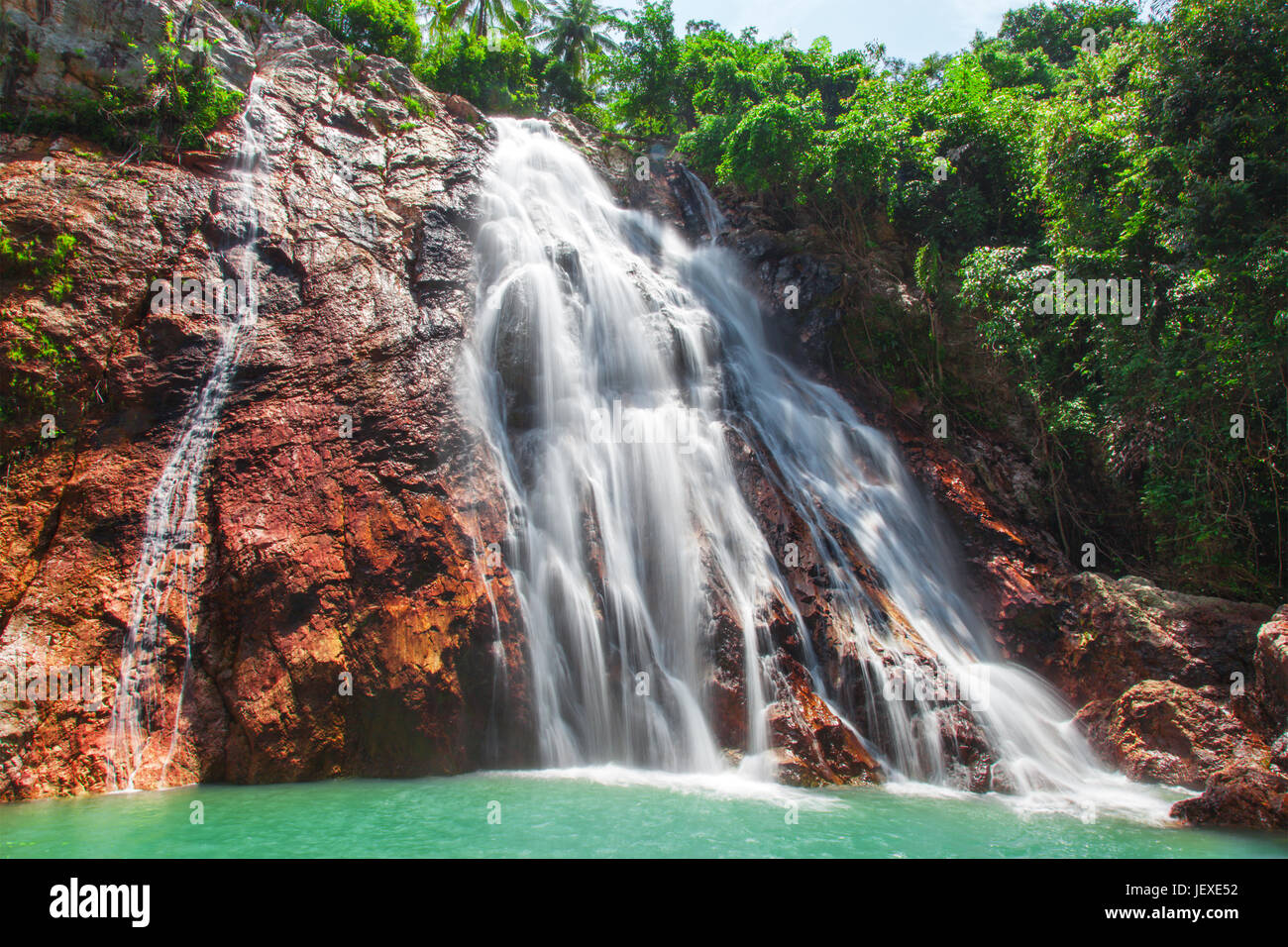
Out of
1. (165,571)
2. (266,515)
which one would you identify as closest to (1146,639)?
(266,515)

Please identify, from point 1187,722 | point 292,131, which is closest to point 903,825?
point 1187,722

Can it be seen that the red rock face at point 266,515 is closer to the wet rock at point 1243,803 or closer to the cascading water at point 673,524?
the cascading water at point 673,524

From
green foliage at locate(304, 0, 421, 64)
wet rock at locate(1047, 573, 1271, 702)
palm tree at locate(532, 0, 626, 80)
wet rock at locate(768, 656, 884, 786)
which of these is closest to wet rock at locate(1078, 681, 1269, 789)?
wet rock at locate(1047, 573, 1271, 702)

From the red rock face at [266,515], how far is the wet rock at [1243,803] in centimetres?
676

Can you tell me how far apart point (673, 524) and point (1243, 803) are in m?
6.69

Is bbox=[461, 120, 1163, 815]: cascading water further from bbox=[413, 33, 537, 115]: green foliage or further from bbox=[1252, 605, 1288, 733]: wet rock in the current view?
bbox=[413, 33, 537, 115]: green foliage

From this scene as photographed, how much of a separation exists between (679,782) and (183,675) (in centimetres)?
543

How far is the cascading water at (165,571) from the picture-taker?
6.95 meters

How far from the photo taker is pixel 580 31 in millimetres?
27000

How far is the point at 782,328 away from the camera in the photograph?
51.9 feet

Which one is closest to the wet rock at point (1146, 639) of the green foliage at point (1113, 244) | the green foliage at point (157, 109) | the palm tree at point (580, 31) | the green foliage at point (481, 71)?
the green foliage at point (1113, 244)

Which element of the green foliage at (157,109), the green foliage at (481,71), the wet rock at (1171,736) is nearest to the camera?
the wet rock at (1171,736)

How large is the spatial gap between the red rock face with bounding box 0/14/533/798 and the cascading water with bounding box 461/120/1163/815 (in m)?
0.78
